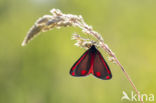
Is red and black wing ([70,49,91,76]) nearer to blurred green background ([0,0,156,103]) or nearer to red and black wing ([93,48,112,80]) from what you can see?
red and black wing ([93,48,112,80])

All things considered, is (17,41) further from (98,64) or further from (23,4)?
(98,64)

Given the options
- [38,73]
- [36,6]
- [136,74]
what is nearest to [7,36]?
[36,6]

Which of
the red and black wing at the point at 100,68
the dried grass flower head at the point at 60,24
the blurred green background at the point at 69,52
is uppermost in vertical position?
the blurred green background at the point at 69,52

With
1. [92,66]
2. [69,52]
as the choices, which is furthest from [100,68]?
[69,52]

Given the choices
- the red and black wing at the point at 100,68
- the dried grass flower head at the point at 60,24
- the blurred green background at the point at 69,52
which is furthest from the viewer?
the blurred green background at the point at 69,52

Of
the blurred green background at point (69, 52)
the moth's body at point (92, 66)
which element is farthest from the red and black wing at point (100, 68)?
the blurred green background at point (69, 52)

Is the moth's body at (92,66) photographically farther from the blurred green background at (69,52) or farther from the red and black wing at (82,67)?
the blurred green background at (69,52)

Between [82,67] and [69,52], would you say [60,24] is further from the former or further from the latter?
[69,52]

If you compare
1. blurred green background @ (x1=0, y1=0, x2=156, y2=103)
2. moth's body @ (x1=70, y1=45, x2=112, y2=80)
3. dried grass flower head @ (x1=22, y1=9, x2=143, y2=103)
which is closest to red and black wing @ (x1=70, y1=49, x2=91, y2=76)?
moth's body @ (x1=70, y1=45, x2=112, y2=80)
